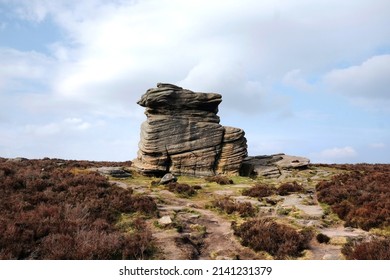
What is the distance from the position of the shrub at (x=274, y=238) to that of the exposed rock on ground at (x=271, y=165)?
22381 millimetres

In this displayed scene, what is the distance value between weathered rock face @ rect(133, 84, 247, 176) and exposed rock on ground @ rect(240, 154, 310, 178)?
194cm

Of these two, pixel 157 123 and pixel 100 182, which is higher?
pixel 157 123

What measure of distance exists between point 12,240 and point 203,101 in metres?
29.2

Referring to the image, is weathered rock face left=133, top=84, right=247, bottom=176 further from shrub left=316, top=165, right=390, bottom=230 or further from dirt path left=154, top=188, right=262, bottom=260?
dirt path left=154, top=188, right=262, bottom=260

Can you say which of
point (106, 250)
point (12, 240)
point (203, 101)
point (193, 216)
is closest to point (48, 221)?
point (12, 240)

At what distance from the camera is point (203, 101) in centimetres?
3847

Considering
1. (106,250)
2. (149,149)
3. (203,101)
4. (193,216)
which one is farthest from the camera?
(203,101)

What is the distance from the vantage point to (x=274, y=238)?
13156 millimetres

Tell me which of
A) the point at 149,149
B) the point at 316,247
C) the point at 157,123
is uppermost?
the point at 157,123

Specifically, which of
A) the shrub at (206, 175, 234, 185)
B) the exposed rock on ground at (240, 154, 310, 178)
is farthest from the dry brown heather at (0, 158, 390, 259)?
the exposed rock on ground at (240, 154, 310, 178)

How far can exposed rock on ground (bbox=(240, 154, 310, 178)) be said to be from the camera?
122ft

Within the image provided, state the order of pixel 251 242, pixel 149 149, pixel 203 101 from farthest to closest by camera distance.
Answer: pixel 203 101 → pixel 149 149 → pixel 251 242

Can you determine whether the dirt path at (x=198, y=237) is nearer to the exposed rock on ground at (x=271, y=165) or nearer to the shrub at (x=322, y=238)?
the shrub at (x=322, y=238)

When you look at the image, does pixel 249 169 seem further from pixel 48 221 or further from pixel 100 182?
pixel 48 221
